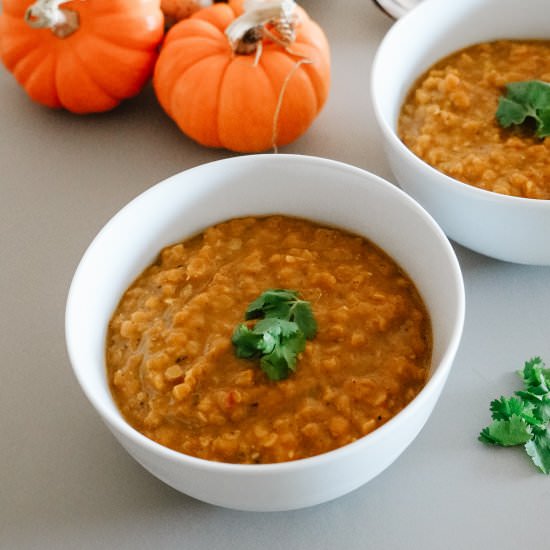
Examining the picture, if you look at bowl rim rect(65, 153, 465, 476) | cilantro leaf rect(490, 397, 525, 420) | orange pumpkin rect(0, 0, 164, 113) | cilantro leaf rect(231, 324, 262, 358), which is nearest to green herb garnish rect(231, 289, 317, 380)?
cilantro leaf rect(231, 324, 262, 358)

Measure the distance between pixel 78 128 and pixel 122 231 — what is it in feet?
2.44

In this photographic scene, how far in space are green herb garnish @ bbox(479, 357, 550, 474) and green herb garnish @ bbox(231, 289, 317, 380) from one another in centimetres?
38

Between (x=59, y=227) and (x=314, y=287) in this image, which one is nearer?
(x=314, y=287)

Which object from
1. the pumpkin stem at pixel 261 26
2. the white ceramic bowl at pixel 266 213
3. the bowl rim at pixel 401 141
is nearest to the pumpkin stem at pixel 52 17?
the pumpkin stem at pixel 261 26

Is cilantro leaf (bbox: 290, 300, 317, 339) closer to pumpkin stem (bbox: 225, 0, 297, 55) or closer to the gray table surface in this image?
the gray table surface

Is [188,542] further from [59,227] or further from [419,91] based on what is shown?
[419,91]

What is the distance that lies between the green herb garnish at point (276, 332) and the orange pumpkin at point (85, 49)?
2.88ft

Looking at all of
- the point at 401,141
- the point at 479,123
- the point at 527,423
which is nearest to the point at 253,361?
the point at 527,423

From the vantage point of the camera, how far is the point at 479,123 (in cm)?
191

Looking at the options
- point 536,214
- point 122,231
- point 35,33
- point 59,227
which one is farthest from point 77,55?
point 536,214

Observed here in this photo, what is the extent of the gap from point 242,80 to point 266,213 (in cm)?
38

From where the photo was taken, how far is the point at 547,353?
1682mm

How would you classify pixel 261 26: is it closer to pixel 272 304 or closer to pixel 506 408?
pixel 272 304

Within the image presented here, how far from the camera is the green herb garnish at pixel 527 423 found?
1524 millimetres
